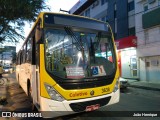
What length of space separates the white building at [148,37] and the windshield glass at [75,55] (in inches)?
497

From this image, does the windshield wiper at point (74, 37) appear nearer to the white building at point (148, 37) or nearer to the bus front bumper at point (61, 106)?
the bus front bumper at point (61, 106)

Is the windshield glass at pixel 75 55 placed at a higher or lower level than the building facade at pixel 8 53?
lower

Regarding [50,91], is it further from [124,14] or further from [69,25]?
[124,14]

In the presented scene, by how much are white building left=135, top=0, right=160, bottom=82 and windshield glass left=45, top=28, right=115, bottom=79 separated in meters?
12.6

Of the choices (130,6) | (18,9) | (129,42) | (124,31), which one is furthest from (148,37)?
(18,9)

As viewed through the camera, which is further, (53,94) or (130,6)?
(130,6)

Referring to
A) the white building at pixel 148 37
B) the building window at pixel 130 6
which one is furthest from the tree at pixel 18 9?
the building window at pixel 130 6

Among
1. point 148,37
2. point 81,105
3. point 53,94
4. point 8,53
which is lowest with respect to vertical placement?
point 81,105

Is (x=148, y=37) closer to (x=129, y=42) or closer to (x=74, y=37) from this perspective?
(x=129, y=42)

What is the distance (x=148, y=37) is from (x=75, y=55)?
1451cm

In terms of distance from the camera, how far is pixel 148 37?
18.6 m

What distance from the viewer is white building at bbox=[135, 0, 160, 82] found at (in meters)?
17.5

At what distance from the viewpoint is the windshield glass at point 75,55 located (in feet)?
17.7

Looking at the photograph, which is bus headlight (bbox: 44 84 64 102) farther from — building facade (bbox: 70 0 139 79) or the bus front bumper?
building facade (bbox: 70 0 139 79)
